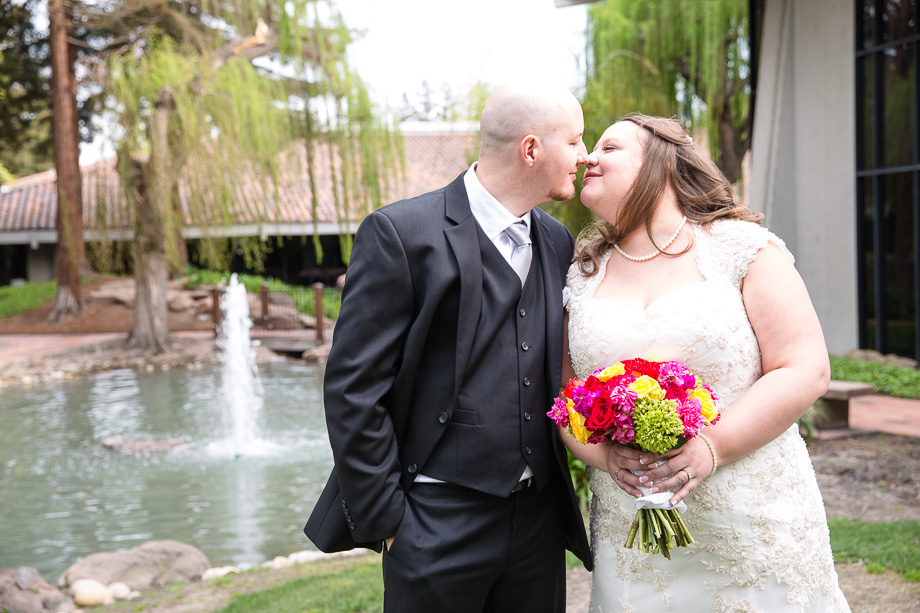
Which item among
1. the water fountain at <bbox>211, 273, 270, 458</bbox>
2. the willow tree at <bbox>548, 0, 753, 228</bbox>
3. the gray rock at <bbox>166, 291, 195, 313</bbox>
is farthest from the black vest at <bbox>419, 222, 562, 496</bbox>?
the gray rock at <bbox>166, 291, 195, 313</bbox>

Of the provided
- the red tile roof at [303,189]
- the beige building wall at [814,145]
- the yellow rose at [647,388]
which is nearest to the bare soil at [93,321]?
the red tile roof at [303,189]

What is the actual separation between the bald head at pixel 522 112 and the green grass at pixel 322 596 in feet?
Result: 9.72

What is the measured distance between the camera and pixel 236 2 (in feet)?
59.4

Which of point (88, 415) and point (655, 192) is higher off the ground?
point (655, 192)

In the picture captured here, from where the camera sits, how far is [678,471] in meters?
Result: 2.12

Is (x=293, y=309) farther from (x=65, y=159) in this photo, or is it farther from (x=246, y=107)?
(x=65, y=159)

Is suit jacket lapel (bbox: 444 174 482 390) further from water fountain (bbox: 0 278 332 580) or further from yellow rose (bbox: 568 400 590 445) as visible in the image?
water fountain (bbox: 0 278 332 580)

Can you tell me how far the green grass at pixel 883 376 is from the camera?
10.2 m

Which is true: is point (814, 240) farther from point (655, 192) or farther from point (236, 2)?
point (236, 2)

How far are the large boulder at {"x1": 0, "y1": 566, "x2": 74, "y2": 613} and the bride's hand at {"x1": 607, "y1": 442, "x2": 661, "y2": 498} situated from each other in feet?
14.5

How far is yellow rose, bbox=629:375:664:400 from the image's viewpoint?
198 cm

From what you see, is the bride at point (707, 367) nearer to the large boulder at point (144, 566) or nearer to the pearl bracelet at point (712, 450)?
the pearl bracelet at point (712, 450)

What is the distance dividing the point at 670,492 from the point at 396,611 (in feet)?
2.66

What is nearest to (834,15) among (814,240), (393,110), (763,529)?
(814,240)
